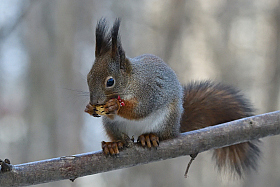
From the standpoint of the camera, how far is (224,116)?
213cm

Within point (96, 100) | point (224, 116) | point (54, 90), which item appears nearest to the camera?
point (96, 100)

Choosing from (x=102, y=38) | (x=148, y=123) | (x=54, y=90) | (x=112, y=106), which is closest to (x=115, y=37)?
(x=102, y=38)

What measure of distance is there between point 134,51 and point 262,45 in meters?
1.61

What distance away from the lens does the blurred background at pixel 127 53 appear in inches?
141

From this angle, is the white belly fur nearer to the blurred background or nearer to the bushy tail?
the bushy tail

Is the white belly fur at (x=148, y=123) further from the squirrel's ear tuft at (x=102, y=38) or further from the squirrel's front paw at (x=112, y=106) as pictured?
the squirrel's ear tuft at (x=102, y=38)

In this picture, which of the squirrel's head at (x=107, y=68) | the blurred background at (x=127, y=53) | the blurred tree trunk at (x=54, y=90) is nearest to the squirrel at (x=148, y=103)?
the squirrel's head at (x=107, y=68)

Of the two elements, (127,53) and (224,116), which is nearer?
(224,116)

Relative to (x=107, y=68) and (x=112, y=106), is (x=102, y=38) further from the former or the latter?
(x=112, y=106)

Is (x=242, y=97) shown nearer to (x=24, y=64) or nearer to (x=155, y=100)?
(x=155, y=100)

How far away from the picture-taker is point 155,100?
189 centimetres

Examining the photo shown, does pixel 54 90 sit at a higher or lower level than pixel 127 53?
lower

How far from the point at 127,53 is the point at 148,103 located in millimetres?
2278

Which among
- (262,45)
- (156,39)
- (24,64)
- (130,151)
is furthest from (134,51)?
(130,151)
